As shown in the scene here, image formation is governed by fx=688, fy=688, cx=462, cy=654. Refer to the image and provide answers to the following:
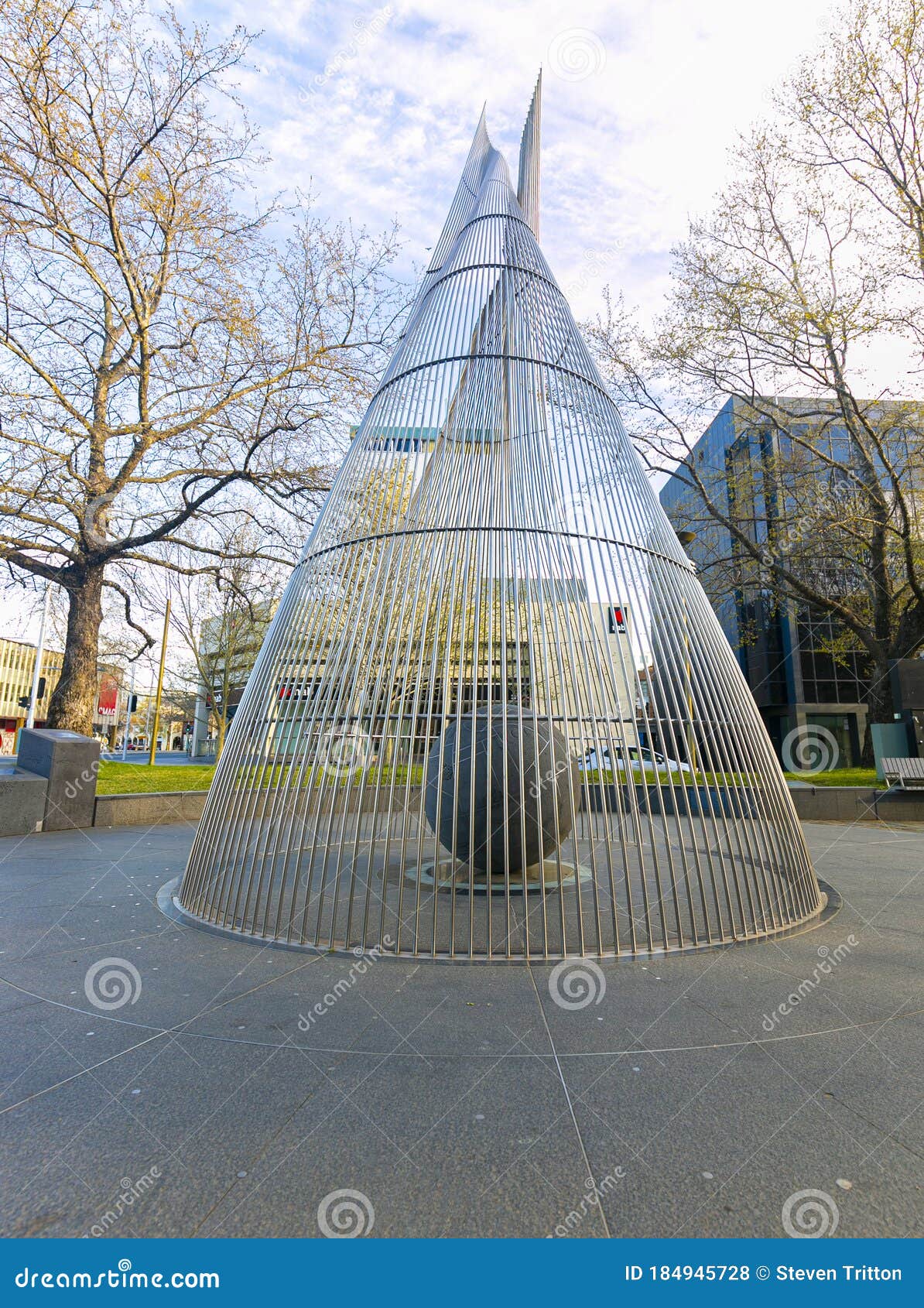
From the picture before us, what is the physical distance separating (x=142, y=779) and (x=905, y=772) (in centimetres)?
1611

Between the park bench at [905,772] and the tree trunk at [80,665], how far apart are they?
16924 millimetres

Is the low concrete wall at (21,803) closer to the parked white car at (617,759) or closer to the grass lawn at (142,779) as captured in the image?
the grass lawn at (142,779)

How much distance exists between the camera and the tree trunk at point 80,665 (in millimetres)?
13836

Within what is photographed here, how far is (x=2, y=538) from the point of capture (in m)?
13.1

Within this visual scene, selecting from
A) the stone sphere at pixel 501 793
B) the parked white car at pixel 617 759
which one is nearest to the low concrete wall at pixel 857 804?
the stone sphere at pixel 501 793

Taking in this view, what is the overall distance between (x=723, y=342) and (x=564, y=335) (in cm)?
1395

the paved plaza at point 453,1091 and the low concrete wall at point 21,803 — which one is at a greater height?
the low concrete wall at point 21,803

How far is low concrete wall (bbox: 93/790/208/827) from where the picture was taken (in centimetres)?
1195

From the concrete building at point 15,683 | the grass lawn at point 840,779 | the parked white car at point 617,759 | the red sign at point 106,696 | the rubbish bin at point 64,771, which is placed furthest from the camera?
the concrete building at point 15,683

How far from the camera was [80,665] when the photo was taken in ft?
→ 46.3

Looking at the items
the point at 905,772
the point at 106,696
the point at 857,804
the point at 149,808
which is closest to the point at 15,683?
the point at 106,696

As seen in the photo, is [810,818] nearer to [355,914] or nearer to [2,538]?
[355,914]

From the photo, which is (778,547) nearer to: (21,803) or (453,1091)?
(21,803)

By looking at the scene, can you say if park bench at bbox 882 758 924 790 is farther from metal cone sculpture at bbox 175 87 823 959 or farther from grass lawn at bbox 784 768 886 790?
metal cone sculpture at bbox 175 87 823 959
